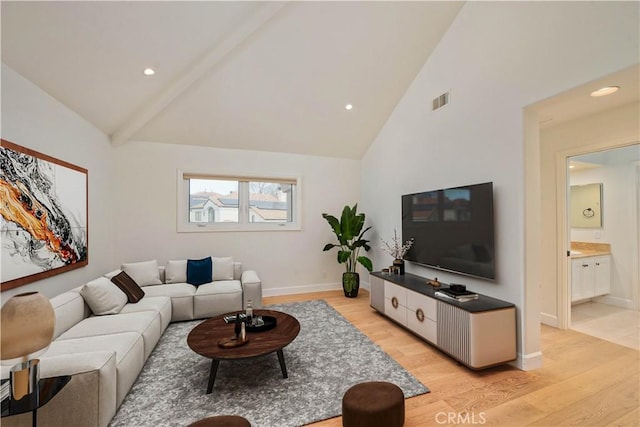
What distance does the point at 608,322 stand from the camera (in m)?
3.53

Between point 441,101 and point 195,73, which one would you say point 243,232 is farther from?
point 441,101

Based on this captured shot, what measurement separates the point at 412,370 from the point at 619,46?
9.69 ft

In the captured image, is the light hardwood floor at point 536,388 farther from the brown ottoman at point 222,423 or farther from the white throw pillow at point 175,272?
the white throw pillow at point 175,272

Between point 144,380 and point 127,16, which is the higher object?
point 127,16

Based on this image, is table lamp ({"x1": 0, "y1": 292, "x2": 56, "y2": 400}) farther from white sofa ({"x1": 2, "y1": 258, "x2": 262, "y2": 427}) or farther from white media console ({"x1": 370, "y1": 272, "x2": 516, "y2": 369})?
white media console ({"x1": 370, "y1": 272, "x2": 516, "y2": 369})

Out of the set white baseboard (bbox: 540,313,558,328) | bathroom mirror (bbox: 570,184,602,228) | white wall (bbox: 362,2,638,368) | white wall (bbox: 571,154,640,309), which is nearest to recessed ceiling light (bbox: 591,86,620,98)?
white wall (bbox: 362,2,638,368)

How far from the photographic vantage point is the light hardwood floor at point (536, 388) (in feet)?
6.18

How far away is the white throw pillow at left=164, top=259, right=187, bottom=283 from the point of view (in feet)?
13.2

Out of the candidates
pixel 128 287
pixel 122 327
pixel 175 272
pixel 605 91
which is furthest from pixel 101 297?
pixel 605 91

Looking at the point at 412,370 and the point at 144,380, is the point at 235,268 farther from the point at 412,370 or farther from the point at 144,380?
the point at 412,370

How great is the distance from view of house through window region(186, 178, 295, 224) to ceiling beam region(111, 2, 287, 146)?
3.73 feet

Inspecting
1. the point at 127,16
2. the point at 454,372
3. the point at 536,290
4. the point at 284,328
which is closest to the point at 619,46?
the point at 536,290

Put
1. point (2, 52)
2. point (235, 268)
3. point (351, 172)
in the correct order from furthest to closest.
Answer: point (351, 172), point (235, 268), point (2, 52)

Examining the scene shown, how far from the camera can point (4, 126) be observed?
2.28 meters
